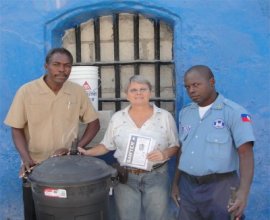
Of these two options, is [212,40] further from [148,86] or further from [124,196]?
[124,196]

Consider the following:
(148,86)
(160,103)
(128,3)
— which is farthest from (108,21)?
(148,86)

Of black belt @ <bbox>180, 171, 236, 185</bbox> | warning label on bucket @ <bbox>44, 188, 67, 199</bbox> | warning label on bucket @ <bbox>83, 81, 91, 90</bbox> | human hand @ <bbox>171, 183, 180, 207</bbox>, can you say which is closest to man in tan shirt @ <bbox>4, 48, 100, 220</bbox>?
warning label on bucket @ <bbox>83, 81, 91, 90</bbox>

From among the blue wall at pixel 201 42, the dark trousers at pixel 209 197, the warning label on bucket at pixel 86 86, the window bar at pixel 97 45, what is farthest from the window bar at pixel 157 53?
the dark trousers at pixel 209 197

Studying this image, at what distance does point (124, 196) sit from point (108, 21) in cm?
188

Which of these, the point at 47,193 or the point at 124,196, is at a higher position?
the point at 47,193

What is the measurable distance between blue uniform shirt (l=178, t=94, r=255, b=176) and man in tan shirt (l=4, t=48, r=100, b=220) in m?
1.01

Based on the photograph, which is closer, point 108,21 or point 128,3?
point 128,3

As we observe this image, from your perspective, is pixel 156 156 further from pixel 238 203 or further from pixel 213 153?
pixel 238 203

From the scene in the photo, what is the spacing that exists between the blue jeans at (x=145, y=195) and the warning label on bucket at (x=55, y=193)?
0.71 meters

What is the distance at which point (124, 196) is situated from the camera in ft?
11.1

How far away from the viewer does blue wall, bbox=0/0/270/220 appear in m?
3.80

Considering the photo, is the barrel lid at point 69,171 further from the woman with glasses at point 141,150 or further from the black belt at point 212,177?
the black belt at point 212,177

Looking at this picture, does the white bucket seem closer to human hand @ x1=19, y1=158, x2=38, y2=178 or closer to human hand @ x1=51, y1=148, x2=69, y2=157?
human hand @ x1=51, y1=148, x2=69, y2=157

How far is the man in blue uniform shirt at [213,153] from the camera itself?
9.16 feet
